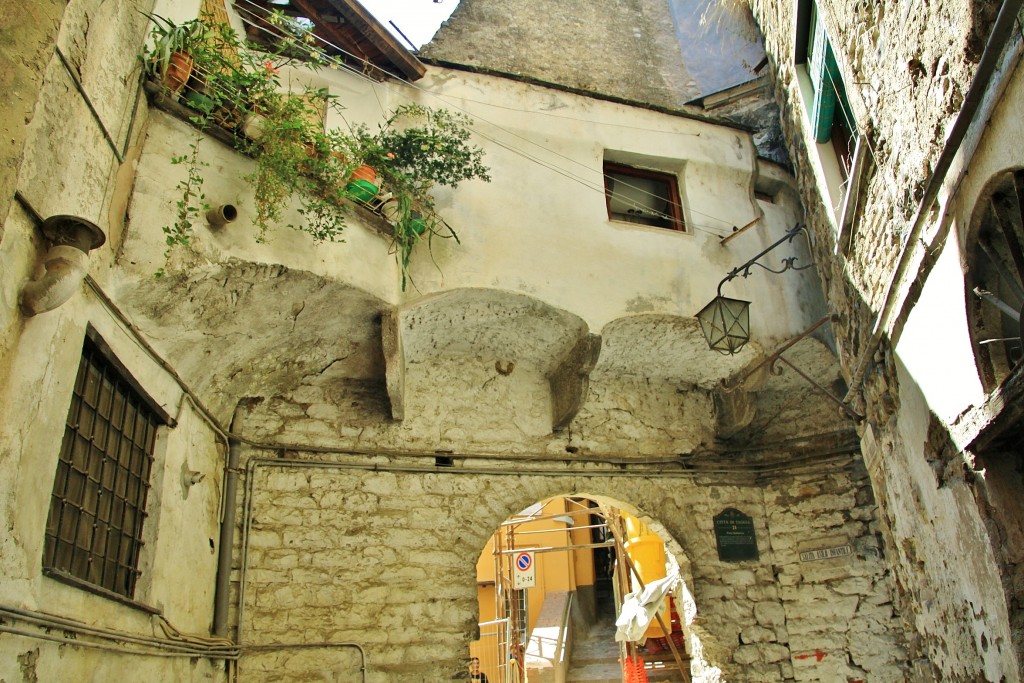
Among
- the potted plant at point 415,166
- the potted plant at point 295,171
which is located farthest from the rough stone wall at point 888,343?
the potted plant at point 295,171

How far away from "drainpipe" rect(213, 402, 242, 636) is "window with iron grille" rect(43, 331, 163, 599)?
1.05 metres

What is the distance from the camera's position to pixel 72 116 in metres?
3.45

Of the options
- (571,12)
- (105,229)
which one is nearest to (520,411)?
(105,229)

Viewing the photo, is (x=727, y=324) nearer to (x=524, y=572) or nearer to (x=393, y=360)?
(x=393, y=360)

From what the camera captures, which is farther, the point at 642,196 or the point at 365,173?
the point at 642,196

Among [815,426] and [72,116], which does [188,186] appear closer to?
[72,116]

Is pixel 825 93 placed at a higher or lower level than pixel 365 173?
higher

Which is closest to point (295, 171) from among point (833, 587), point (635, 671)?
point (833, 587)

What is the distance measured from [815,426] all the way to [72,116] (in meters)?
6.32

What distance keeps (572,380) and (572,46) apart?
4.92 metres

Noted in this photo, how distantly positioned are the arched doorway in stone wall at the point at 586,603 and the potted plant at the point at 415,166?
8.97 ft

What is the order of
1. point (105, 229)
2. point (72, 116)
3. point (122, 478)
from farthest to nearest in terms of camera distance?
point (122, 478) → point (105, 229) → point (72, 116)

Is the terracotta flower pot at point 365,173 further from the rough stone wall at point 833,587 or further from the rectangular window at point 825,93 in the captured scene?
the rough stone wall at point 833,587

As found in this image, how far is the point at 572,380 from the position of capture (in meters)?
6.55
